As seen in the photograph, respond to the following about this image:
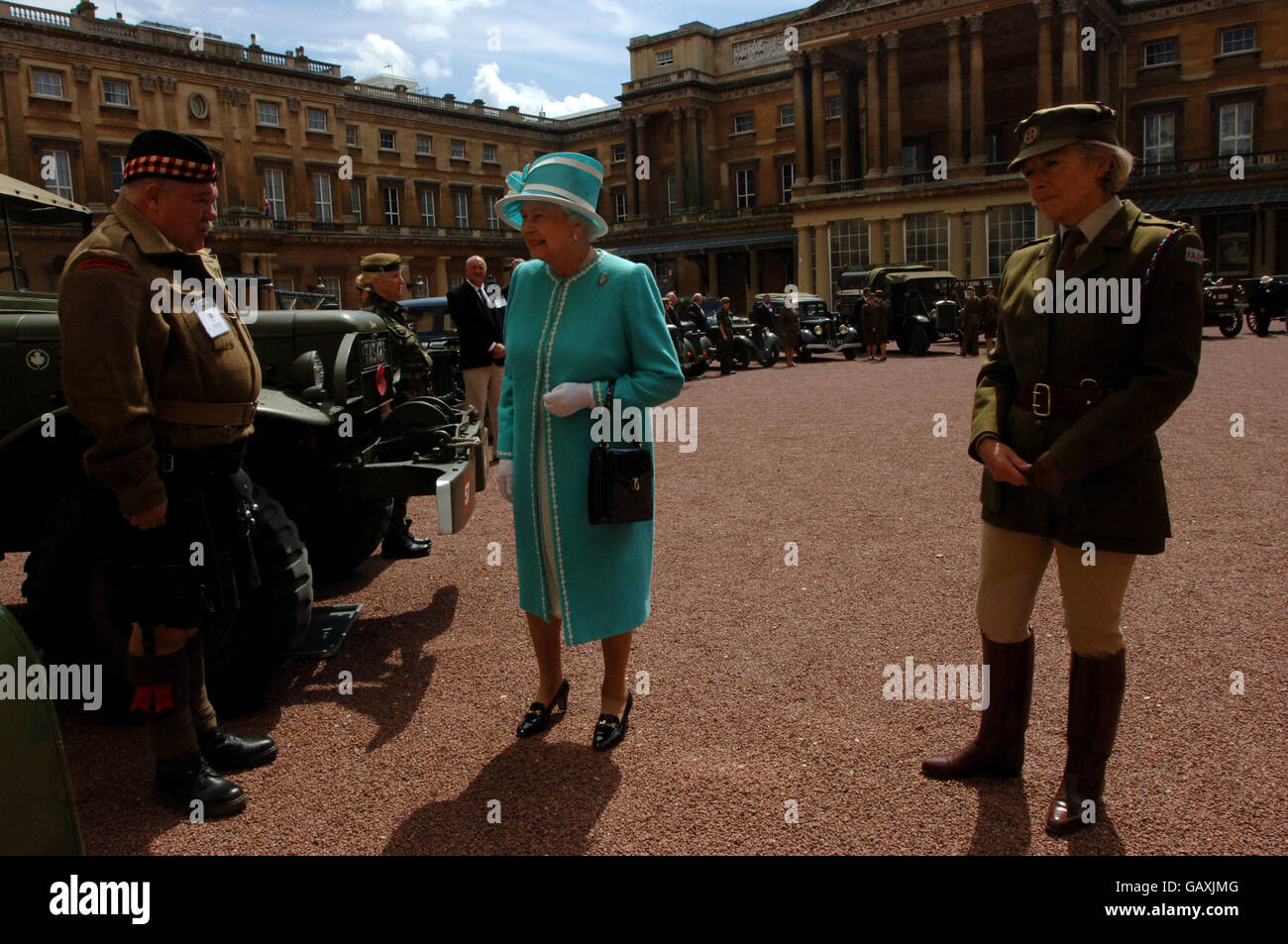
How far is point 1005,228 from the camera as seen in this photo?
128ft

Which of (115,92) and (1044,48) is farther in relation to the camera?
(115,92)

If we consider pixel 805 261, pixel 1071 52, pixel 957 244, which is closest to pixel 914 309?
pixel 957 244

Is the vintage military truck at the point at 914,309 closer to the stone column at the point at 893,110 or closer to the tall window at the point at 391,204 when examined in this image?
the stone column at the point at 893,110

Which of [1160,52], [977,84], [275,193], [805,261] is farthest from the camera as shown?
[275,193]

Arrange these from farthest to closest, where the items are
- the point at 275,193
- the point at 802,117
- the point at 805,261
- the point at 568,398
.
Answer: the point at 275,193
the point at 802,117
the point at 805,261
the point at 568,398

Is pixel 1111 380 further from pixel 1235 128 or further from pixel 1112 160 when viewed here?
pixel 1235 128

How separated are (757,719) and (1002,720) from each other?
94 cm

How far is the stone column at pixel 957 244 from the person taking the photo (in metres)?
39.8

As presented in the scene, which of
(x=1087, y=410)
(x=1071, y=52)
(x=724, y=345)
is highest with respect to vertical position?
(x=1071, y=52)

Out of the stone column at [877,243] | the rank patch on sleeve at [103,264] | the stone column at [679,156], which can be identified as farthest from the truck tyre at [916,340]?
the stone column at [679,156]

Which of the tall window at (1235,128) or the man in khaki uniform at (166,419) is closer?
the man in khaki uniform at (166,419)

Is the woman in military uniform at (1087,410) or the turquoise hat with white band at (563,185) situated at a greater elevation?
the turquoise hat with white band at (563,185)

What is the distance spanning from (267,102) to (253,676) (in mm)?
51880

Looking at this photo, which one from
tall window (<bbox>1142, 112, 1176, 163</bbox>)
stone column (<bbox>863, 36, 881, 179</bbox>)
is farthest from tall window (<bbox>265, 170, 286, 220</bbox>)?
tall window (<bbox>1142, 112, 1176, 163</bbox>)
